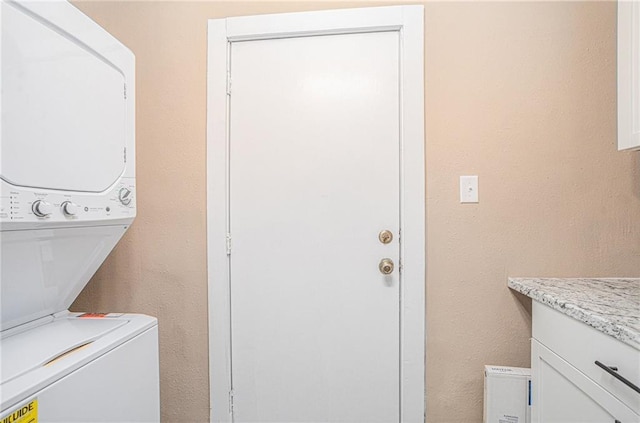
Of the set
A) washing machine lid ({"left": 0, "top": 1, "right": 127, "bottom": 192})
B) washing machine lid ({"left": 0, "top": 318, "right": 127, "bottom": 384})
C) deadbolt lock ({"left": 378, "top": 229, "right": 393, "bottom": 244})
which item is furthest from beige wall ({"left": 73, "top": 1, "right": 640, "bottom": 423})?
washing machine lid ({"left": 0, "top": 318, "right": 127, "bottom": 384})

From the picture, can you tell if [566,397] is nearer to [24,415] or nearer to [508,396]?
[508,396]

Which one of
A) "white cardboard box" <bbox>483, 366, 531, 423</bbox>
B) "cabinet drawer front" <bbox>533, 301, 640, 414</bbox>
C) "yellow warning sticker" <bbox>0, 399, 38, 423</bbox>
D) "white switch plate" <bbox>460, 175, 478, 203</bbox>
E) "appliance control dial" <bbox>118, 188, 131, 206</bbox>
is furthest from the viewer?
"white switch plate" <bbox>460, 175, 478, 203</bbox>

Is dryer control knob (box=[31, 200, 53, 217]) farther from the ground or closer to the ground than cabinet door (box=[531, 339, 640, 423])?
farther from the ground

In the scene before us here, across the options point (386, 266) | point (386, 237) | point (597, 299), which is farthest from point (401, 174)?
point (597, 299)

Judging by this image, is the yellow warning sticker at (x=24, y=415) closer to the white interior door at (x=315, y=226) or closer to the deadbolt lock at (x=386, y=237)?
the white interior door at (x=315, y=226)

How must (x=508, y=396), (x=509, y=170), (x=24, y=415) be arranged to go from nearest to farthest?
1. (x=24, y=415)
2. (x=508, y=396)
3. (x=509, y=170)

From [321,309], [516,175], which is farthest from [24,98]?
[516,175]

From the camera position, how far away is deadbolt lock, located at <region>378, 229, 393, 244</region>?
4.82 ft

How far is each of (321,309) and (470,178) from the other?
84 cm

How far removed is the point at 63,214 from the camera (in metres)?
0.88

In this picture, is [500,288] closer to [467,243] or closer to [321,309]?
[467,243]

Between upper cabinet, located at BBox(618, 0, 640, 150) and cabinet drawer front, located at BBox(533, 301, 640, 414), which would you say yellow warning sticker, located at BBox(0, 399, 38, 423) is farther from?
upper cabinet, located at BBox(618, 0, 640, 150)

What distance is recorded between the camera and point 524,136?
56.2 inches

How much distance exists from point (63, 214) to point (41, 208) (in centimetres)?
7
